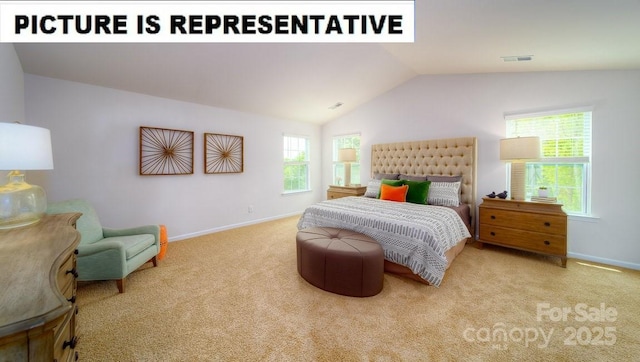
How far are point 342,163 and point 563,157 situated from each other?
12.2 feet

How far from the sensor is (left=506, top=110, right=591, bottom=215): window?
300 cm

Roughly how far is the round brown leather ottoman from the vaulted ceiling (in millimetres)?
2348

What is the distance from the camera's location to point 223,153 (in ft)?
14.0

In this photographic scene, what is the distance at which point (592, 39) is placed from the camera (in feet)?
7.35

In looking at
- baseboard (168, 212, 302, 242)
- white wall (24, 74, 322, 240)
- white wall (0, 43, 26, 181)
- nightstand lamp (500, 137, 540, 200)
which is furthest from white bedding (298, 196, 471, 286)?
white wall (0, 43, 26, 181)

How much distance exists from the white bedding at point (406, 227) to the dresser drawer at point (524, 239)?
2.03 ft

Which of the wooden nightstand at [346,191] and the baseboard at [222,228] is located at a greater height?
the wooden nightstand at [346,191]

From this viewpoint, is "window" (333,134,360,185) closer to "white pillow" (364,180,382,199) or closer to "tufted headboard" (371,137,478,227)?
"tufted headboard" (371,137,478,227)

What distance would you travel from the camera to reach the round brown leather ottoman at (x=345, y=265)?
2.14 meters

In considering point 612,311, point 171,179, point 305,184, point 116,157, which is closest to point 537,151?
point 612,311

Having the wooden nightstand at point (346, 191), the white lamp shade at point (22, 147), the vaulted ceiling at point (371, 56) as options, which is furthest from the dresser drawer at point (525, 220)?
the white lamp shade at point (22, 147)

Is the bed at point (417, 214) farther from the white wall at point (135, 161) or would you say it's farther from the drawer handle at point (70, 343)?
the drawer handle at point (70, 343)

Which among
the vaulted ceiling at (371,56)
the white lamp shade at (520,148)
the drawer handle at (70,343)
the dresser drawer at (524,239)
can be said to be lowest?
the dresser drawer at (524,239)

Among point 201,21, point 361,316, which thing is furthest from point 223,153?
point 361,316
